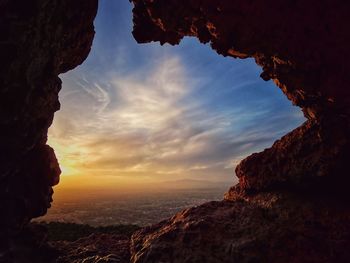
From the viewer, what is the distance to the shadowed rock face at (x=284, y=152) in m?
12.9

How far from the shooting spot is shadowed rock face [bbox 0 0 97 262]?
48.4 feet

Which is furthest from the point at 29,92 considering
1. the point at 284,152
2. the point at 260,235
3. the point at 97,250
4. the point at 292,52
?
the point at 284,152

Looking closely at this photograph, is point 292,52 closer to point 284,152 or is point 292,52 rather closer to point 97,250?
point 284,152

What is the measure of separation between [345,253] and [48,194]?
16831 millimetres

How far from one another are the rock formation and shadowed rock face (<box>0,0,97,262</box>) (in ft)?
0.20

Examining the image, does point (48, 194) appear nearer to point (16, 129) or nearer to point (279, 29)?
point (16, 129)

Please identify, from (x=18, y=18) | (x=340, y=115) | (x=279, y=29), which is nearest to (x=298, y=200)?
(x=340, y=115)

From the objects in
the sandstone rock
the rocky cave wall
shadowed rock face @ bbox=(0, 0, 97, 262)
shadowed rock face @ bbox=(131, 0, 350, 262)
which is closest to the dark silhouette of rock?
the sandstone rock

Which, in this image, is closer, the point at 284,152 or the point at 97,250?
the point at 97,250

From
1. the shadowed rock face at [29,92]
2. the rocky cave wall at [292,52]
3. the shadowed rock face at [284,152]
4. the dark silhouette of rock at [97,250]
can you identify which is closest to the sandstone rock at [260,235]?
the shadowed rock face at [284,152]

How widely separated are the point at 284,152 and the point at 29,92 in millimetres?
14010

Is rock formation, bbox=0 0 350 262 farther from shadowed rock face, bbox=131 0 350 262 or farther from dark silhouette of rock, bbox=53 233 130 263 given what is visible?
dark silhouette of rock, bbox=53 233 130 263

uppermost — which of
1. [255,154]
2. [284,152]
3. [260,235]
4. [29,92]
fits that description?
[29,92]

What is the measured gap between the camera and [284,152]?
A: 55.3ft
